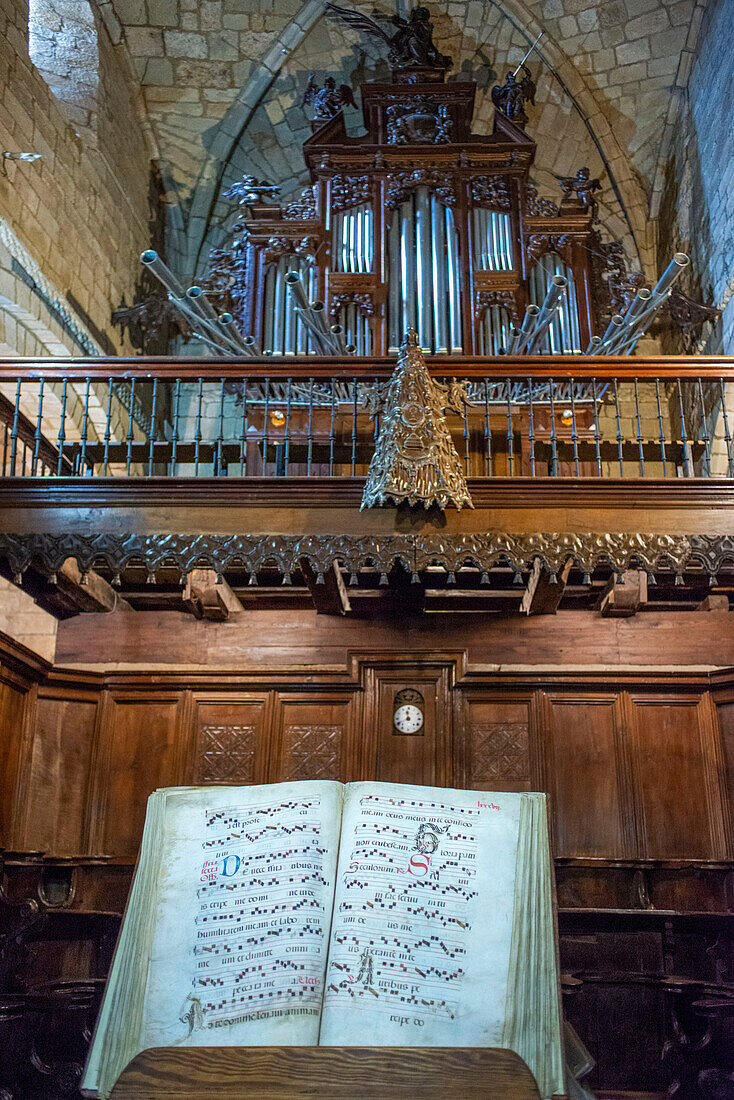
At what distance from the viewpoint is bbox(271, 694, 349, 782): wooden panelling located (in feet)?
24.9

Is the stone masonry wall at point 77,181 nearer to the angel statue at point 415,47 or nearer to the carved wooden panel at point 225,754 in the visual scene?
the angel statue at point 415,47

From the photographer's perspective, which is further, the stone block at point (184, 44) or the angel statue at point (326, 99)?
the stone block at point (184, 44)

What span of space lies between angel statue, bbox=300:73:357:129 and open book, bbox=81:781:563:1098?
812cm

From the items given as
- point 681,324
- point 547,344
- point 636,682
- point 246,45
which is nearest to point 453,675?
point 636,682

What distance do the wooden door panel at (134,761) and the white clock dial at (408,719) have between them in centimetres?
173

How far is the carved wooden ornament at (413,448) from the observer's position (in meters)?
5.59

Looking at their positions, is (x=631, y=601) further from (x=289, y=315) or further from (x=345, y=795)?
(x=345, y=795)

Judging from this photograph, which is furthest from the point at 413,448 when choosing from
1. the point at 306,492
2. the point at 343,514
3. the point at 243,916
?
the point at 243,916

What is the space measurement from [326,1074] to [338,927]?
59 cm

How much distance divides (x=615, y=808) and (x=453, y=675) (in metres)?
1.54

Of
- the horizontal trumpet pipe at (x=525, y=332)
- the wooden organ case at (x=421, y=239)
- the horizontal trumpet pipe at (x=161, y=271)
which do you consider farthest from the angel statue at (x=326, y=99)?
the horizontal trumpet pipe at (x=525, y=332)

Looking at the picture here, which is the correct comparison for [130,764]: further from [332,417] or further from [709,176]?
[709,176]

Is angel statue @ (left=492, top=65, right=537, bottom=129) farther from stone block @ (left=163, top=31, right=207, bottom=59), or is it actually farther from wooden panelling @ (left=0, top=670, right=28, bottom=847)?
wooden panelling @ (left=0, top=670, right=28, bottom=847)

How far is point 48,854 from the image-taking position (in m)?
7.14
